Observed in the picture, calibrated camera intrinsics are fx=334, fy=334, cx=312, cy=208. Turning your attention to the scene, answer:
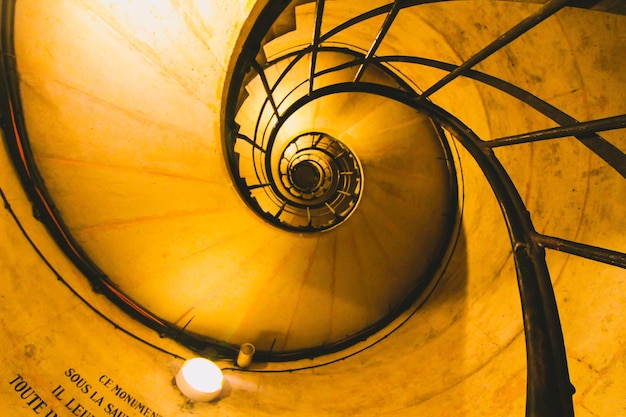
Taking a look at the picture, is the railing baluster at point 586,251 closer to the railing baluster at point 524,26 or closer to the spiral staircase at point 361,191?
the spiral staircase at point 361,191

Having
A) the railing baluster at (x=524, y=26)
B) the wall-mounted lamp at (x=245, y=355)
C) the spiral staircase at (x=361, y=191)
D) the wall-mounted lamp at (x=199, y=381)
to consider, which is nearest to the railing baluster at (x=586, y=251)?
the spiral staircase at (x=361, y=191)

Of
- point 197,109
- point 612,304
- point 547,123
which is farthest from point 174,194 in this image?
point 612,304

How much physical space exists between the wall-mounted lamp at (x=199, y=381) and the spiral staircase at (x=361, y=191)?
16 cm

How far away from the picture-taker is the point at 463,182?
4.45 m

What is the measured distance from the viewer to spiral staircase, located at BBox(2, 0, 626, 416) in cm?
212

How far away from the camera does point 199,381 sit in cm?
320

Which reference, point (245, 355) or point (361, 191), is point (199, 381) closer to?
point (245, 355)

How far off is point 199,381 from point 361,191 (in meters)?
3.70

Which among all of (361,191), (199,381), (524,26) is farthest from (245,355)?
(524,26)

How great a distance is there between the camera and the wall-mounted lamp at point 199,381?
3168 mm

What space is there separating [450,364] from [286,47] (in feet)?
13.4

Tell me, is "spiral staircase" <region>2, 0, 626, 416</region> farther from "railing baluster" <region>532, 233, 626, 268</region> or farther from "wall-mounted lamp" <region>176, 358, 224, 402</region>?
"wall-mounted lamp" <region>176, 358, 224, 402</region>

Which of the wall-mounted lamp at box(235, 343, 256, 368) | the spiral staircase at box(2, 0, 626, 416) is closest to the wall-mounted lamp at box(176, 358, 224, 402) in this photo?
the spiral staircase at box(2, 0, 626, 416)

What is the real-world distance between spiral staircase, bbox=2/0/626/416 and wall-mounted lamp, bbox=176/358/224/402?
0.16 m
